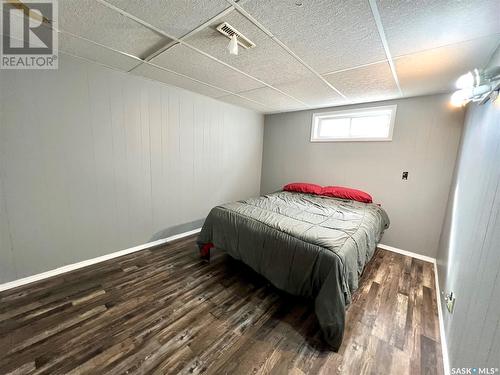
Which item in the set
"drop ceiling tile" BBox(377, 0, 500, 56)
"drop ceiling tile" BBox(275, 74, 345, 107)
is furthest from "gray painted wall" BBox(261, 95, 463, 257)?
"drop ceiling tile" BBox(377, 0, 500, 56)

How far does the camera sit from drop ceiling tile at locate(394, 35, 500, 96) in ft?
4.85

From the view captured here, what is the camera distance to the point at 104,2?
1.21 meters

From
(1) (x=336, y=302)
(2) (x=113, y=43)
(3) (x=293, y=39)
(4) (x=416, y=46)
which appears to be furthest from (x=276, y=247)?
(2) (x=113, y=43)

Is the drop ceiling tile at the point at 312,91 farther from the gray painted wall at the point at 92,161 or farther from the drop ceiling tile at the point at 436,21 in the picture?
the gray painted wall at the point at 92,161

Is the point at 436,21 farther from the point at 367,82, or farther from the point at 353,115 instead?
the point at 353,115

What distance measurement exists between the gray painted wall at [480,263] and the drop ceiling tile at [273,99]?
2.08 meters

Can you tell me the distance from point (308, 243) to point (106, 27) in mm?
2303

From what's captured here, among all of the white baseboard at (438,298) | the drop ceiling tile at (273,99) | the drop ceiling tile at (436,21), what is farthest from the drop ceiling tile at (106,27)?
the white baseboard at (438,298)

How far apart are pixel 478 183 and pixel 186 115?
318cm

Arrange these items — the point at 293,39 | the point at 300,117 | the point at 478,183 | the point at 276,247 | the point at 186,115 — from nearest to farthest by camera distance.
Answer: the point at 478,183 → the point at 293,39 → the point at 276,247 → the point at 186,115 → the point at 300,117

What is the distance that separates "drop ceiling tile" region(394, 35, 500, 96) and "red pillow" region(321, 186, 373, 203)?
149 cm

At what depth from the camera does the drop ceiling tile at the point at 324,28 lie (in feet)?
3.84

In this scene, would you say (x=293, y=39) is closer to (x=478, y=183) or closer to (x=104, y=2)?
(x=104, y=2)

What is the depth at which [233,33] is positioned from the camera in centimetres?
146
